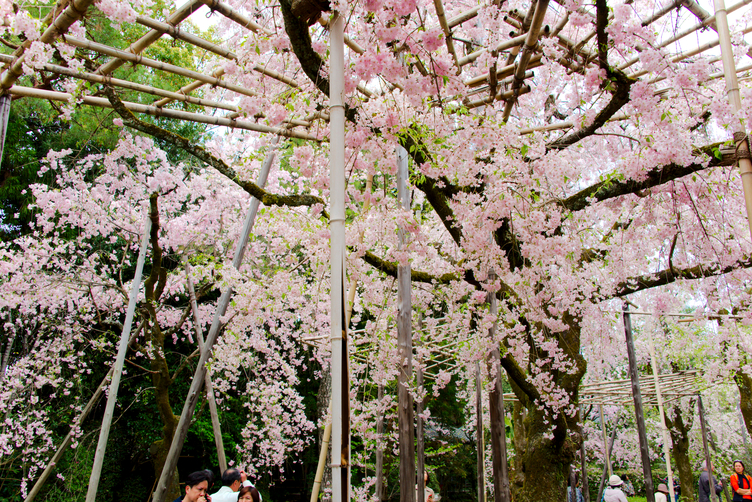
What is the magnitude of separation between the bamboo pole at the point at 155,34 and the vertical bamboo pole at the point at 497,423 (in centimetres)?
359

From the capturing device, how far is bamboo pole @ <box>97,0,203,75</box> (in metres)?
3.26

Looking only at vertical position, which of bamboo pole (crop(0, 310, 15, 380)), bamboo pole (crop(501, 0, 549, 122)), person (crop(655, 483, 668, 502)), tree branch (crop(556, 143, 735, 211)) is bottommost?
person (crop(655, 483, 668, 502))

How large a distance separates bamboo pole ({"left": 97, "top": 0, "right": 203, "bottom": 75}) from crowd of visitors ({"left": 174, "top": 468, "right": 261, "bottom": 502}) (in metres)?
3.22

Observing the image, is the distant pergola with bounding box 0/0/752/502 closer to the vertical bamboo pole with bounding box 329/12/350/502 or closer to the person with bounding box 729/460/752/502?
the vertical bamboo pole with bounding box 329/12/350/502

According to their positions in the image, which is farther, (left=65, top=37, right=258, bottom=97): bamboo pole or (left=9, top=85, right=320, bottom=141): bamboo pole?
(left=9, top=85, right=320, bottom=141): bamboo pole

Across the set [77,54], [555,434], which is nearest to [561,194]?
[555,434]

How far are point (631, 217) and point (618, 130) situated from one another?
1630 millimetres

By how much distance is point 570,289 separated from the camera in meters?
5.01

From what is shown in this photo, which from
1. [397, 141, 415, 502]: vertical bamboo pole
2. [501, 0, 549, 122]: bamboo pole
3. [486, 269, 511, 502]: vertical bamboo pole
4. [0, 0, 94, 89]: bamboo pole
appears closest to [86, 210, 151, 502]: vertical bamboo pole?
[0, 0, 94, 89]: bamboo pole

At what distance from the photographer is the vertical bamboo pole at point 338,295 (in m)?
1.95

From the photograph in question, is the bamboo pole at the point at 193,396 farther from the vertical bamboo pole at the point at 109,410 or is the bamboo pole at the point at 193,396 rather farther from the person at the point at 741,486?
the person at the point at 741,486

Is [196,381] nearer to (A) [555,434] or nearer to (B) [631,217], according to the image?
(A) [555,434]

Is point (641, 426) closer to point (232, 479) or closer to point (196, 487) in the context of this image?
point (232, 479)

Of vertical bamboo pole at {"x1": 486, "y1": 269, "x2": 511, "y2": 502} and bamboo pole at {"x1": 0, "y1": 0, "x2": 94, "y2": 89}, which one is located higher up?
bamboo pole at {"x1": 0, "y1": 0, "x2": 94, "y2": 89}
